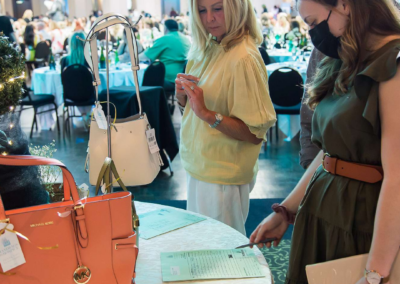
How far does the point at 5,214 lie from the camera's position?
896 millimetres

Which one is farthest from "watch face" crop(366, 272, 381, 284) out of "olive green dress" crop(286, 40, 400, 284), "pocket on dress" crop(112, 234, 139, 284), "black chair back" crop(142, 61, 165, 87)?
"black chair back" crop(142, 61, 165, 87)

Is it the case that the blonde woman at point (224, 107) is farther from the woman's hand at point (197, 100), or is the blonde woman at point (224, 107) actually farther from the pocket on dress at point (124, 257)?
the pocket on dress at point (124, 257)

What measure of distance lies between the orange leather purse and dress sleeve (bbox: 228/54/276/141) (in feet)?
2.82

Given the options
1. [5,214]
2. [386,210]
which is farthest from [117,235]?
[386,210]

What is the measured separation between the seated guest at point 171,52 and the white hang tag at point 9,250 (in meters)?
5.63

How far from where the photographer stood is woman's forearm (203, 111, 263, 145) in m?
1.77

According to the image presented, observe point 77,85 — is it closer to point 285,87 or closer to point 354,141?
point 285,87

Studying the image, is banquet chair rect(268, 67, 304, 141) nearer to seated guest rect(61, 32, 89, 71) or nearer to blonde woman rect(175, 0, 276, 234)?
seated guest rect(61, 32, 89, 71)

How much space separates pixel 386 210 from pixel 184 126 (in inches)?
45.2

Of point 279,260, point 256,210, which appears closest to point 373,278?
point 279,260

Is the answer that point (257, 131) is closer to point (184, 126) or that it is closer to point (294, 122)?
point (184, 126)

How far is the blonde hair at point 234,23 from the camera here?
69.4 inches

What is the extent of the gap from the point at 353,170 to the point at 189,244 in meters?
0.55

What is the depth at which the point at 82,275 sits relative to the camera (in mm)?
975
